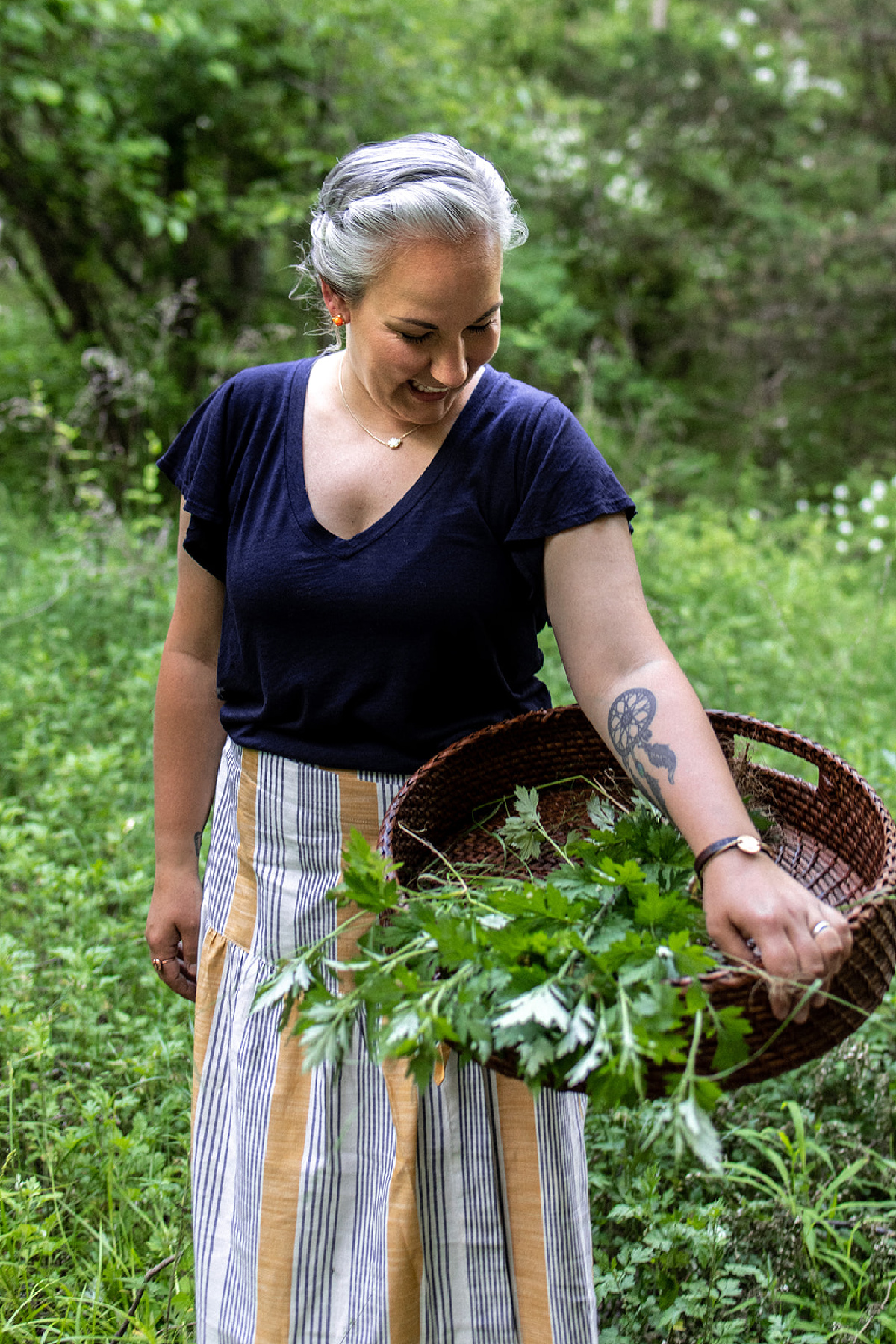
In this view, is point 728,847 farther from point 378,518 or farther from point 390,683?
point 378,518

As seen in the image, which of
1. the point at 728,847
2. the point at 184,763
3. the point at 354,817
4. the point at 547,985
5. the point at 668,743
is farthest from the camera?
the point at 184,763

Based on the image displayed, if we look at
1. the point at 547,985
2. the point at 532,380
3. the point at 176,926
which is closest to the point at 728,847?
the point at 547,985

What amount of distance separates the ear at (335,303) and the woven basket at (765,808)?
24.3 inches

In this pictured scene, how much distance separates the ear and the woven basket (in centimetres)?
62

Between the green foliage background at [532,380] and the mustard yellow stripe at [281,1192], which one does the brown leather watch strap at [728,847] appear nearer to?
the mustard yellow stripe at [281,1192]

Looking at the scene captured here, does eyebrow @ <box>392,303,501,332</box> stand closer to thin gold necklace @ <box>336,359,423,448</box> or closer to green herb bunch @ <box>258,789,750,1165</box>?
thin gold necklace @ <box>336,359,423,448</box>

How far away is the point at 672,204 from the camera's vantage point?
9.23 metres

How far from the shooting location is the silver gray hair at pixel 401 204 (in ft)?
4.21

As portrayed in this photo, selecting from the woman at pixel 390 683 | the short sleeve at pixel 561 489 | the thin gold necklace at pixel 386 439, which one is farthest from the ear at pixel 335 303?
the short sleeve at pixel 561 489

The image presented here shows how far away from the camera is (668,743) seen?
4.16 ft

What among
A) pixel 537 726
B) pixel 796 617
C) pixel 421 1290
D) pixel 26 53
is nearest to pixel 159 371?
pixel 26 53

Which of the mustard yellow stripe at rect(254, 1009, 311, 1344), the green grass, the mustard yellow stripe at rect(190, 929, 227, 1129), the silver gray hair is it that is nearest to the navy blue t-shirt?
the silver gray hair

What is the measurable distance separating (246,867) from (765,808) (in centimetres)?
77

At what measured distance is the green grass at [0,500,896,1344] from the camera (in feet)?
6.07
